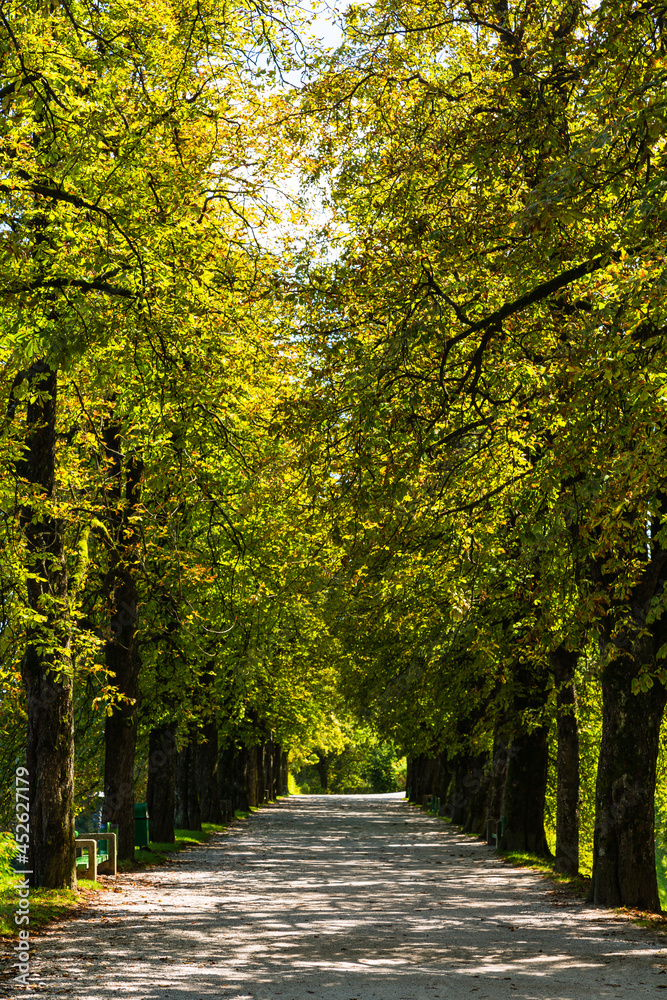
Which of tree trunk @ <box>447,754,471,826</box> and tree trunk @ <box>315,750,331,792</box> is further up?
tree trunk @ <box>447,754,471,826</box>

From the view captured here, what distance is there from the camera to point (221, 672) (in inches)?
1160

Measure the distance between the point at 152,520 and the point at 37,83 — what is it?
794 centimetres

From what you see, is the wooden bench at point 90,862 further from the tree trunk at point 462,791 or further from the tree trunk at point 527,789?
the tree trunk at point 462,791

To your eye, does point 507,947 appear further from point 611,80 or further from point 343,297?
point 611,80

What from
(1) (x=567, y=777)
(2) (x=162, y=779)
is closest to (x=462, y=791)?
(2) (x=162, y=779)

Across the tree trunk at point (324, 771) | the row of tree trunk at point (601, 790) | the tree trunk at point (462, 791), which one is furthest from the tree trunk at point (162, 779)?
the tree trunk at point (324, 771)

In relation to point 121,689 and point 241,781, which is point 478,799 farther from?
point 121,689

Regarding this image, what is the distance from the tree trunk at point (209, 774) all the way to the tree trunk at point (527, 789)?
31.5ft

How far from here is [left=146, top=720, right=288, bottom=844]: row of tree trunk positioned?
2447 centimetres

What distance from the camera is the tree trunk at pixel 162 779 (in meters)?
24.3

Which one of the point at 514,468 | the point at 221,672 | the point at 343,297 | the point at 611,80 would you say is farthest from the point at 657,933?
the point at 221,672

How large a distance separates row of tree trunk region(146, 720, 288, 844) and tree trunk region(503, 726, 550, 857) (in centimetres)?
767

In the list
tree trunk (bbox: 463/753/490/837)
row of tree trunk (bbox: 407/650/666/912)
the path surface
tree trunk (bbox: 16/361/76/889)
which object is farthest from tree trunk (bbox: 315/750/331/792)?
tree trunk (bbox: 16/361/76/889)

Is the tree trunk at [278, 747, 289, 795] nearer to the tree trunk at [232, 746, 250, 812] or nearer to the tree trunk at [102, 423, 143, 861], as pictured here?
the tree trunk at [232, 746, 250, 812]
